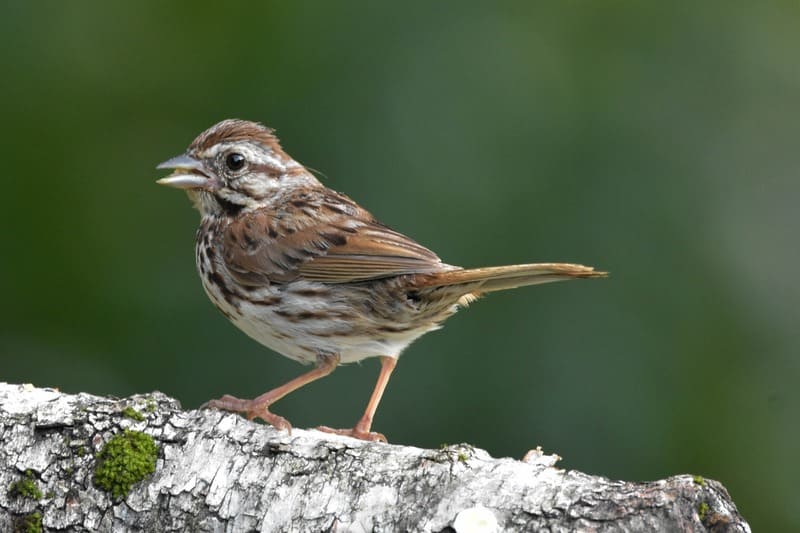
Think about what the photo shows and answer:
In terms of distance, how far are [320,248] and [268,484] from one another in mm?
1602

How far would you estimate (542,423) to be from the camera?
4742 millimetres

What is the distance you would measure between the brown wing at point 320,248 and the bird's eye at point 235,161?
243 millimetres

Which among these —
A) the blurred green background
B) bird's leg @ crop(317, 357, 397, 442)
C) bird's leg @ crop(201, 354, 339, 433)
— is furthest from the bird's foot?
the blurred green background

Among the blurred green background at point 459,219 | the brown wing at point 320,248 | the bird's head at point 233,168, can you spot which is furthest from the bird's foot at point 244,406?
the bird's head at point 233,168

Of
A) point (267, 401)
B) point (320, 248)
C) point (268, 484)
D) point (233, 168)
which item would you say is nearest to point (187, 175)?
point (233, 168)

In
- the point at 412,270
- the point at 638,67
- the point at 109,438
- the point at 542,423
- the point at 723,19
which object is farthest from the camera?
the point at 723,19

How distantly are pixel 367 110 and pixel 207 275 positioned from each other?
1.03 m

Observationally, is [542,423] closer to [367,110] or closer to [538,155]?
[538,155]

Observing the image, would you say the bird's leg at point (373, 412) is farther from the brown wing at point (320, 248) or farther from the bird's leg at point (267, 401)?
the brown wing at point (320, 248)

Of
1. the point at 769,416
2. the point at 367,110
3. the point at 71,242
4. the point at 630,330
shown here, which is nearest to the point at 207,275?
the point at 71,242

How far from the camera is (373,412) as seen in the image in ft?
15.2

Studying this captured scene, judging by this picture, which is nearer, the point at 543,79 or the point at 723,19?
the point at 543,79

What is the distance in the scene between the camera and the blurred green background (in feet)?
15.6

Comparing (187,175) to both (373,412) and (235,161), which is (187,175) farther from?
(373,412)
